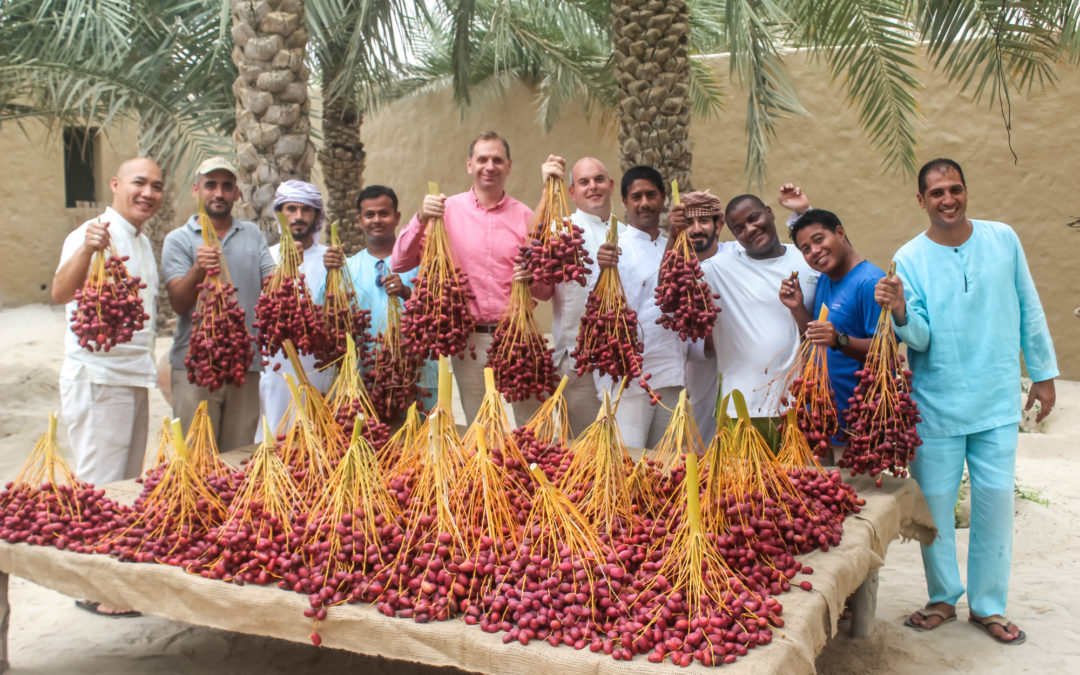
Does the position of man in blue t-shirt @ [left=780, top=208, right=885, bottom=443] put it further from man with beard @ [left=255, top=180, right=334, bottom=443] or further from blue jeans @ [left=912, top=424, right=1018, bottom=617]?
man with beard @ [left=255, top=180, right=334, bottom=443]

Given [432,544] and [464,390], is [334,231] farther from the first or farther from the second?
[432,544]

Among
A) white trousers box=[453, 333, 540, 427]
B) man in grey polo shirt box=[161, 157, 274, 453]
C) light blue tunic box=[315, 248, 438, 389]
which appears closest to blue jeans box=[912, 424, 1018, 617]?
white trousers box=[453, 333, 540, 427]

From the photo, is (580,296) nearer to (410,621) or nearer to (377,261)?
(377,261)

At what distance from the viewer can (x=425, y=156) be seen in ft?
43.3

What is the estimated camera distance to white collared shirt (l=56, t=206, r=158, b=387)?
160 inches

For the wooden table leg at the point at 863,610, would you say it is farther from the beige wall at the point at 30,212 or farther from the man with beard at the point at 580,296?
the beige wall at the point at 30,212

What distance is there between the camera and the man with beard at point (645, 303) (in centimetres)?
425

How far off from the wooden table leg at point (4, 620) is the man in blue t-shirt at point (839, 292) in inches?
124

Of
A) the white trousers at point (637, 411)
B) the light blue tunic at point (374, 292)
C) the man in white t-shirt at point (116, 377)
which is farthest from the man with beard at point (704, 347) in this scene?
the man in white t-shirt at point (116, 377)

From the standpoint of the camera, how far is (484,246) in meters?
4.27

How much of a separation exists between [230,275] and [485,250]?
1.26m

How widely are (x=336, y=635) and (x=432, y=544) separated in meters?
0.37

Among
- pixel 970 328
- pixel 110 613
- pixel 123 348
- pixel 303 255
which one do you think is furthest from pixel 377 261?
pixel 970 328

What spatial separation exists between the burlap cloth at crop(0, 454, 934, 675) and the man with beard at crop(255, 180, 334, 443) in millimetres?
1423
